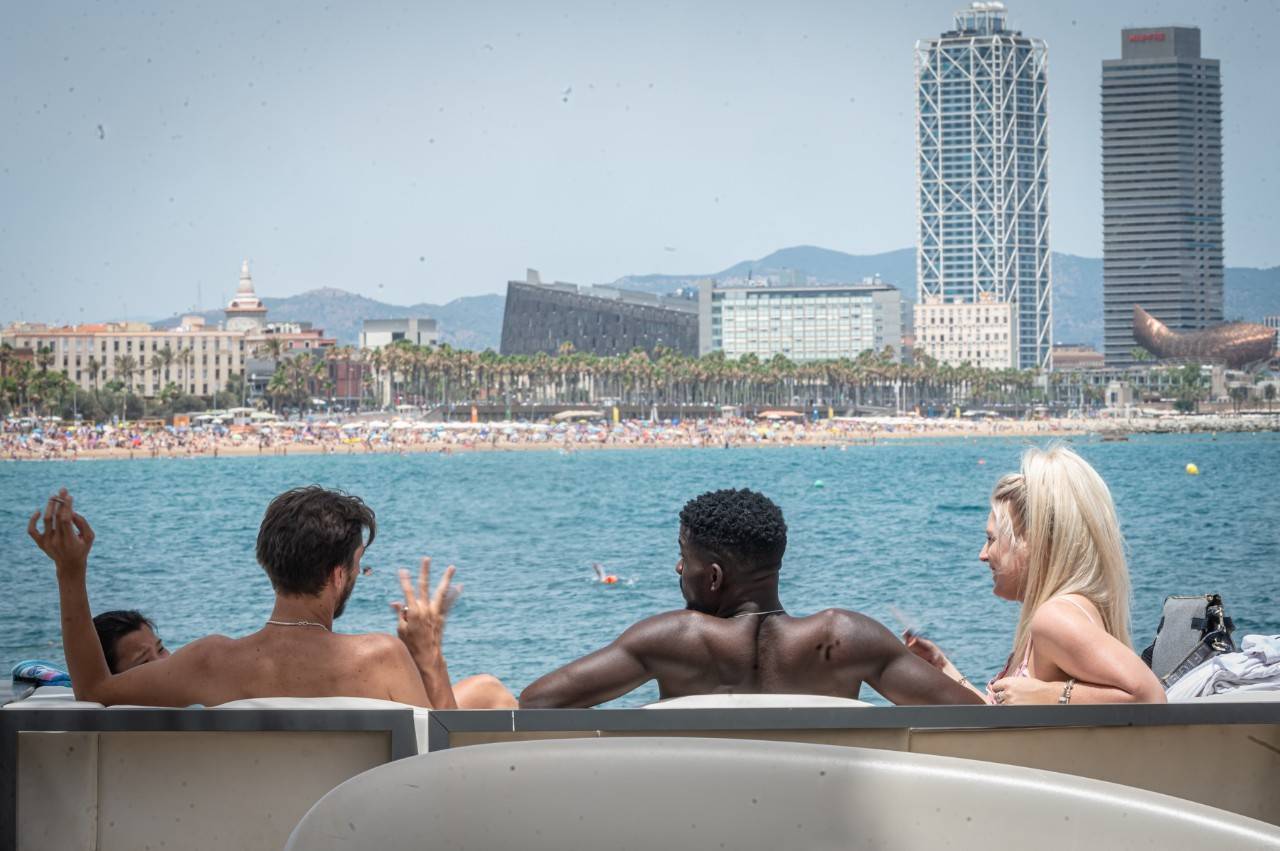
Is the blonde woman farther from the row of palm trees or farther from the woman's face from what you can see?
the row of palm trees

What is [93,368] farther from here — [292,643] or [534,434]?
[292,643]

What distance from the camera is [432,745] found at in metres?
1.93

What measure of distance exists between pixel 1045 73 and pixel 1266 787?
19560cm

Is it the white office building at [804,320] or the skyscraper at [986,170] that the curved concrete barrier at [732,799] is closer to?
the white office building at [804,320]

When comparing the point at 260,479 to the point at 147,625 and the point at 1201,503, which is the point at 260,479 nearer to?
the point at 1201,503

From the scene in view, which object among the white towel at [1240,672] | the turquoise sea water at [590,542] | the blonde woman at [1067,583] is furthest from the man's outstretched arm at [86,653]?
the turquoise sea water at [590,542]

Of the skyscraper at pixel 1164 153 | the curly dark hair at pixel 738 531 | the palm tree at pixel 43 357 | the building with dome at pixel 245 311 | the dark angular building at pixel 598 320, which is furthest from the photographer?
the dark angular building at pixel 598 320

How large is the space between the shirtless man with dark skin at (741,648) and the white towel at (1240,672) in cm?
47

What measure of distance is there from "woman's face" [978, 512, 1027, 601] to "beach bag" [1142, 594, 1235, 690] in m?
0.38

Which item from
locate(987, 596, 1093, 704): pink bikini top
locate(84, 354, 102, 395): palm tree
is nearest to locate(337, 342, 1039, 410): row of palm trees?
locate(84, 354, 102, 395): palm tree

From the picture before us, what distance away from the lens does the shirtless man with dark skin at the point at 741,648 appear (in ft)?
7.00

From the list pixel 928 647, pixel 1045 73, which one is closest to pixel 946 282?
pixel 1045 73

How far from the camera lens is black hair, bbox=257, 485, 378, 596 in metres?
2.19

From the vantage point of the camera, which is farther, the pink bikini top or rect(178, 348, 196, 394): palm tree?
rect(178, 348, 196, 394): palm tree
